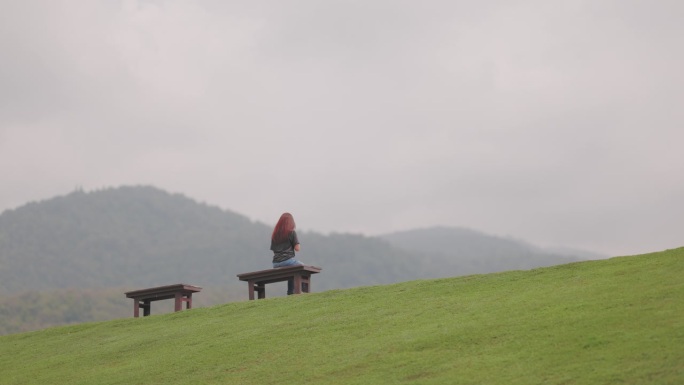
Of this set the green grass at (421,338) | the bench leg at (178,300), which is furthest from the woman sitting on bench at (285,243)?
the bench leg at (178,300)

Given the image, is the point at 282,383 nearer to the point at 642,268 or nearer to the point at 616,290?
the point at 616,290

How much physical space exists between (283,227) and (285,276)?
4.66 ft

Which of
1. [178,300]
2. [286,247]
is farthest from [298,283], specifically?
[178,300]

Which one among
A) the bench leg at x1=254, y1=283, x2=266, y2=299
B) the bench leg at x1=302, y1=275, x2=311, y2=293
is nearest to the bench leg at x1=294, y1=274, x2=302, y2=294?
the bench leg at x1=302, y1=275, x2=311, y2=293

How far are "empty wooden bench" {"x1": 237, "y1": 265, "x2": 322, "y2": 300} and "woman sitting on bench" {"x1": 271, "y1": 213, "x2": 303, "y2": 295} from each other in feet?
1.70

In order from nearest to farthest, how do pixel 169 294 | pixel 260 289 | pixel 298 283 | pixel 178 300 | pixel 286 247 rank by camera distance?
pixel 298 283 < pixel 286 247 < pixel 178 300 < pixel 260 289 < pixel 169 294

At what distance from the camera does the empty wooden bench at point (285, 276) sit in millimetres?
25812

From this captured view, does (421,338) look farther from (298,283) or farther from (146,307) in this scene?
(146,307)

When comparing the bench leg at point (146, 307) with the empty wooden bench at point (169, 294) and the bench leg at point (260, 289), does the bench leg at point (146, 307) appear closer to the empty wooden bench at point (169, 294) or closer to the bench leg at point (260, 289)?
the empty wooden bench at point (169, 294)

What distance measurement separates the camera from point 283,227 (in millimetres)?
26859

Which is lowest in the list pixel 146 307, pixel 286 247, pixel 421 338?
pixel 421 338

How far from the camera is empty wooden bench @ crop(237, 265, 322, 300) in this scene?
84.7 ft

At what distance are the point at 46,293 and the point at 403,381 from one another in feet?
465

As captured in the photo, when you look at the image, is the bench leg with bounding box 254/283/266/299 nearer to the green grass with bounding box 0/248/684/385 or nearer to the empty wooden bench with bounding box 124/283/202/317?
the empty wooden bench with bounding box 124/283/202/317
